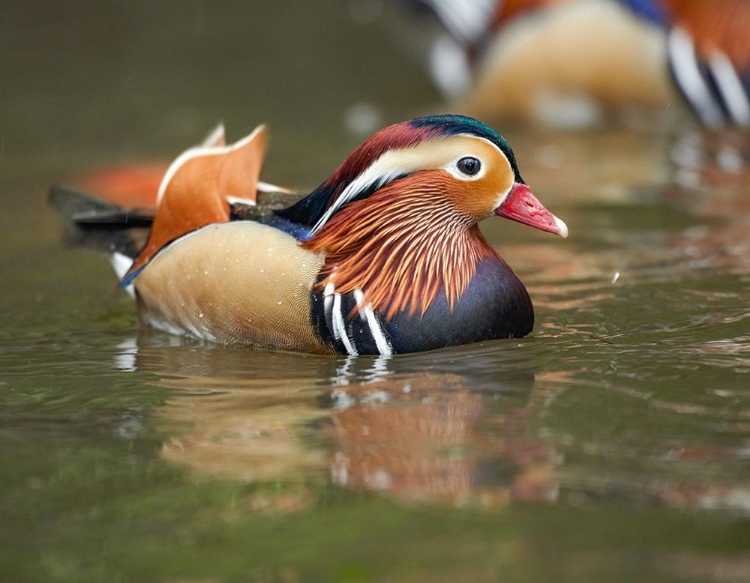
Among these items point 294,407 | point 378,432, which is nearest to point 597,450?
point 378,432

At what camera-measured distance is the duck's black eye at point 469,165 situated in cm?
425

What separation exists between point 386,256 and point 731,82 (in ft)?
16.6

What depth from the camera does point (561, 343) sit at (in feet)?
14.5

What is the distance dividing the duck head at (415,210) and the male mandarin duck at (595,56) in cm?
481

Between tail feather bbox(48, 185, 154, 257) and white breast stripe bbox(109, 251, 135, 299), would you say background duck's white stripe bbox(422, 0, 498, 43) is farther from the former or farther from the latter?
white breast stripe bbox(109, 251, 135, 299)

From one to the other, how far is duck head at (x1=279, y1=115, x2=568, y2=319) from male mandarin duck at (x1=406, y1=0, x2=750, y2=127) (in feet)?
15.8

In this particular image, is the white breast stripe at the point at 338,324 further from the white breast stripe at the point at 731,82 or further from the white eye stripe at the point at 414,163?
the white breast stripe at the point at 731,82

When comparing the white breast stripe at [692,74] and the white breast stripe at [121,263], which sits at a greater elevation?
the white breast stripe at [692,74]

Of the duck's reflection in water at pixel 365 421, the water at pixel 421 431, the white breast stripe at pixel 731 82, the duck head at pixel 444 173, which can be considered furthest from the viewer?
the white breast stripe at pixel 731 82

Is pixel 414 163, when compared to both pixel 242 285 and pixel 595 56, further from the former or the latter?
pixel 595 56

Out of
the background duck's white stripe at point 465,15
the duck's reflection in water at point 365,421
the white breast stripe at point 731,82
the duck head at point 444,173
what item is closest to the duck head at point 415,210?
the duck head at point 444,173

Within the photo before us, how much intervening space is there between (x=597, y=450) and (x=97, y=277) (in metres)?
3.10

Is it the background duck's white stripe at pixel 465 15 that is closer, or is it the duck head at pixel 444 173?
the duck head at pixel 444 173

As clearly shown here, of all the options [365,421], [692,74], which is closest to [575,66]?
[692,74]
